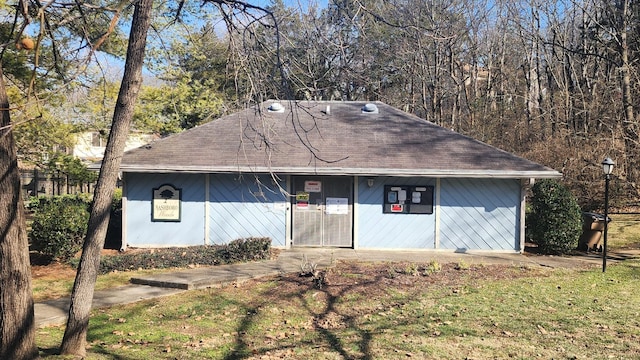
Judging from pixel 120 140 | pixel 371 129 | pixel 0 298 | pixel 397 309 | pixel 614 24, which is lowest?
pixel 397 309

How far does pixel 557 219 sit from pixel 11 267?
43.1 feet

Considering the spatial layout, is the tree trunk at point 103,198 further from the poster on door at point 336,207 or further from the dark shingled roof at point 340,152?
the poster on door at point 336,207

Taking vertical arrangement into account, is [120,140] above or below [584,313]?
above

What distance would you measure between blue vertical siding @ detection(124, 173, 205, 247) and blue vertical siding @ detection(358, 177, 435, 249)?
4697 millimetres

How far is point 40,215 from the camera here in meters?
12.1

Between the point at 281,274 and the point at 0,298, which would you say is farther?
the point at 281,274

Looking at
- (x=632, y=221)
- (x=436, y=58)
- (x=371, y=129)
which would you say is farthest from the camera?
(x=436, y=58)

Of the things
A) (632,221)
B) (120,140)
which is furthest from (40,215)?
(632,221)

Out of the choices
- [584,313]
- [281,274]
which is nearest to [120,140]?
[281,274]

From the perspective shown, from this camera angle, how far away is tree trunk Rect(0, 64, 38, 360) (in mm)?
4941

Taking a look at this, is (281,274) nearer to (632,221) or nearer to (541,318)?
(541,318)

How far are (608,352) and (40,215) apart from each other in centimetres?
1197

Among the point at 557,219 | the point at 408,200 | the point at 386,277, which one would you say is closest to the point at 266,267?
the point at 386,277

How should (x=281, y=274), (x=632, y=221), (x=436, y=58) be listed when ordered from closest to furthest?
(x=281, y=274)
(x=632, y=221)
(x=436, y=58)
